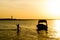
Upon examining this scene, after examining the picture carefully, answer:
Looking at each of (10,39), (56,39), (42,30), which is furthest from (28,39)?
(42,30)

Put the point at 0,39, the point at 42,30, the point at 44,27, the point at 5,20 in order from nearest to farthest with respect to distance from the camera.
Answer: the point at 0,39, the point at 44,27, the point at 42,30, the point at 5,20

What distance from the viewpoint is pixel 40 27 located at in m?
31.0

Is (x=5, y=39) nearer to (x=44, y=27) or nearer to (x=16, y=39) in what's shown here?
(x=16, y=39)

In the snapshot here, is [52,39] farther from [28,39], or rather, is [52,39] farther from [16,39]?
[16,39]

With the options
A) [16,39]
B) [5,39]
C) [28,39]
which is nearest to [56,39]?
[28,39]

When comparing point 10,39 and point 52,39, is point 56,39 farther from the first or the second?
point 10,39

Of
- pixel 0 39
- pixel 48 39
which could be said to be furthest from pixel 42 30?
pixel 0 39

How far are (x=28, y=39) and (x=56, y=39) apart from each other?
12.8 ft

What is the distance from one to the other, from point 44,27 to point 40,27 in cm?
75

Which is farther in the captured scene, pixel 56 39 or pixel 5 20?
pixel 5 20

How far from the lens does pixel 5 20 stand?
95.2 m

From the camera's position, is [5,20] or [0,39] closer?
[0,39]

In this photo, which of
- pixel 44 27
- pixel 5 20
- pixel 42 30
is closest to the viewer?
pixel 44 27

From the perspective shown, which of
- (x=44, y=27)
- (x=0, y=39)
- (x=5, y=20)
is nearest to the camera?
(x=0, y=39)
